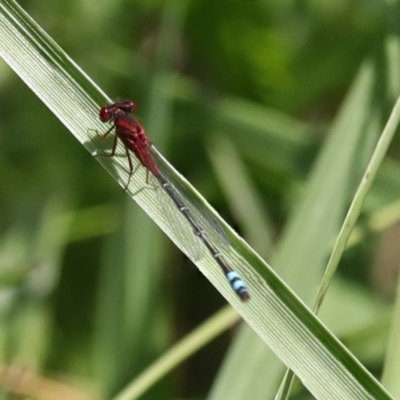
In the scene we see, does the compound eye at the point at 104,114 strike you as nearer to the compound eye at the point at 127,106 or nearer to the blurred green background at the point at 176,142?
the compound eye at the point at 127,106

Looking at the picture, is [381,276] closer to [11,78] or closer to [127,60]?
[127,60]

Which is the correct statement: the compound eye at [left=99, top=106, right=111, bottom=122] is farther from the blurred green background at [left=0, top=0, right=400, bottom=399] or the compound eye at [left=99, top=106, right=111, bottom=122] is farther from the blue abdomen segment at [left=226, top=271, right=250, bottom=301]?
the blurred green background at [left=0, top=0, right=400, bottom=399]

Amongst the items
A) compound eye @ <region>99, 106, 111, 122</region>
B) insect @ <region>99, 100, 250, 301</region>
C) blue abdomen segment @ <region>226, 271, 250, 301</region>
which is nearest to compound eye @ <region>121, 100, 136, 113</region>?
insect @ <region>99, 100, 250, 301</region>

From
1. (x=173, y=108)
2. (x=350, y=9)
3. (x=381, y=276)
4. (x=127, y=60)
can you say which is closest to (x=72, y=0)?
(x=127, y=60)

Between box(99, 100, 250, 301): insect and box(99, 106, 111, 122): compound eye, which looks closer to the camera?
box(99, 100, 250, 301): insect

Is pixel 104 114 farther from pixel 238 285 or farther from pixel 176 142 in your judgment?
pixel 176 142

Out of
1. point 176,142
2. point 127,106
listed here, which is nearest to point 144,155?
point 127,106

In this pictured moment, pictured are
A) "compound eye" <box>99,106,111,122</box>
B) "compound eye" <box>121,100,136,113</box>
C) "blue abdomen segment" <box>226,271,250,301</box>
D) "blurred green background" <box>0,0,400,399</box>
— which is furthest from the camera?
"blurred green background" <box>0,0,400,399</box>
